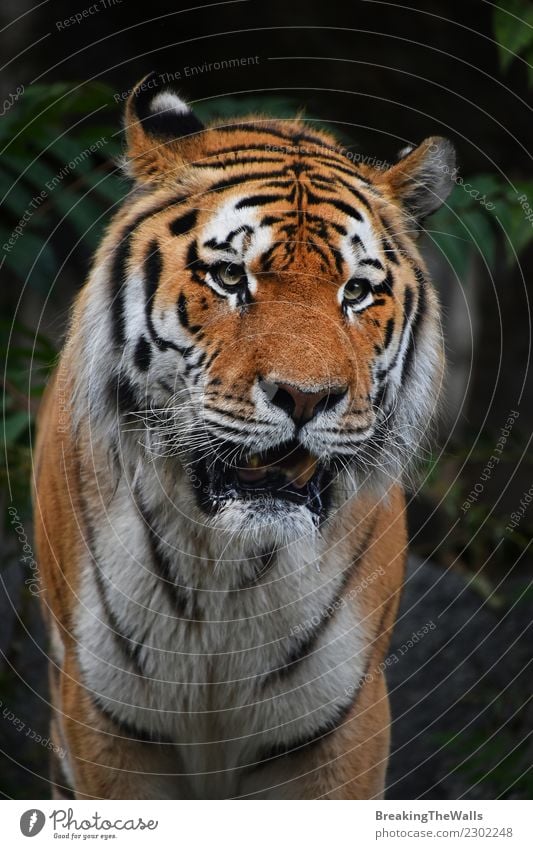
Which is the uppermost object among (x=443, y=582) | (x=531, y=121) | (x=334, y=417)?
(x=531, y=121)

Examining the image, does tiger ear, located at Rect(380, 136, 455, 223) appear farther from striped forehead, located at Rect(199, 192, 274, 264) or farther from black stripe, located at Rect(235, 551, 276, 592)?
black stripe, located at Rect(235, 551, 276, 592)

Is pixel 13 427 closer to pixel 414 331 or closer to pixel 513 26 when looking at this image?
pixel 414 331

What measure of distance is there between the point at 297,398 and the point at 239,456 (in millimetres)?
192

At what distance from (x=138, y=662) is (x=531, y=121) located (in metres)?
3.17

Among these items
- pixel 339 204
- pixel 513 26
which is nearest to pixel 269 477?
pixel 339 204

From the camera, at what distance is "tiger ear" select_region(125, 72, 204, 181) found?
212 centimetres

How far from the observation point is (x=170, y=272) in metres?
2.05

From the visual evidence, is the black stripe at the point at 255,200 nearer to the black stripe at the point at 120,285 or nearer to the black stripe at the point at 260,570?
the black stripe at the point at 120,285

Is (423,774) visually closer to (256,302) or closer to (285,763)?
(285,763)

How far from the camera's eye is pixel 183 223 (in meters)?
2.08

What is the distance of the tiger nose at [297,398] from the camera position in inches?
72.1

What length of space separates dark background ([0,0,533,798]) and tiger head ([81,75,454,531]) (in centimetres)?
41

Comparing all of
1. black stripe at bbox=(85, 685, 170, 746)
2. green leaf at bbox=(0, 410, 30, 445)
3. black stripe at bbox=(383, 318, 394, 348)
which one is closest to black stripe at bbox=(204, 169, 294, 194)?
black stripe at bbox=(383, 318, 394, 348)
